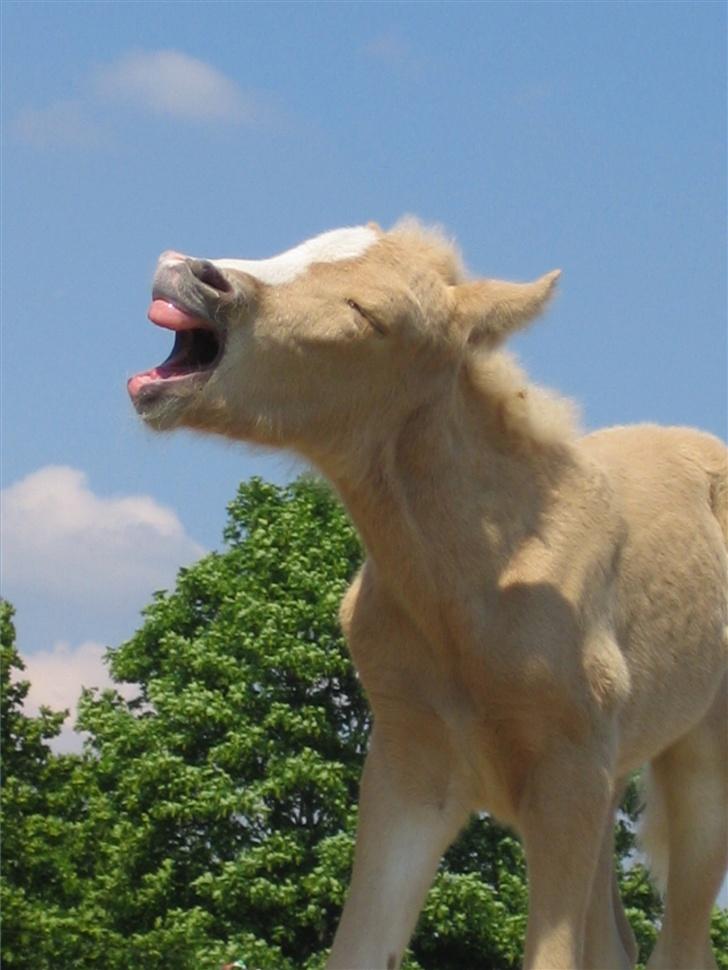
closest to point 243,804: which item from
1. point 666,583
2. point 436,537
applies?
point 666,583

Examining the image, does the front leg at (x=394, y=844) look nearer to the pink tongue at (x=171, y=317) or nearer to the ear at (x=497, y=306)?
the ear at (x=497, y=306)

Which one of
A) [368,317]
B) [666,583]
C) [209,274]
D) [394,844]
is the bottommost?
[394,844]

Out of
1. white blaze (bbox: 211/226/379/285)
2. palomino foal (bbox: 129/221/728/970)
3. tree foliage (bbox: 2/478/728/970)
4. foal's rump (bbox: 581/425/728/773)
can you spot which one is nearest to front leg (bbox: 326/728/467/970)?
palomino foal (bbox: 129/221/728/970)

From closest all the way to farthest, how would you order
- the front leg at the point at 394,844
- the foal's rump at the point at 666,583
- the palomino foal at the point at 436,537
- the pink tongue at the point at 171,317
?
1. the pink tongue at the point at 171,317
2. the palomino foal at the point at 436,537
3. the front leg at the point at 394,844
4. the foal's rump at the point at 666,583

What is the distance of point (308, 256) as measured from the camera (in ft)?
18.0

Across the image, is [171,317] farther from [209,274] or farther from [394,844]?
[394,844]

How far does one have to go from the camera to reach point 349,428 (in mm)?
5555

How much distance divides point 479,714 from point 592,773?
1.32 ft

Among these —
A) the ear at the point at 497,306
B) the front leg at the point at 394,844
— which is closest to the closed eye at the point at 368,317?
the ear at the point at 497,306

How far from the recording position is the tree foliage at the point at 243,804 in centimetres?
3048

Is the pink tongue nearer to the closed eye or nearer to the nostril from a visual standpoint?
the nostril

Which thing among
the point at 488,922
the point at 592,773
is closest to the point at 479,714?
the point at 592,773

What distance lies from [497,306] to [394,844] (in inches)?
69.7

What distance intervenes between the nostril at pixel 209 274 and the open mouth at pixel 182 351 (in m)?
0.10
